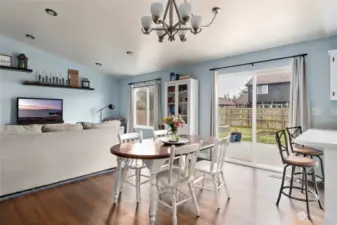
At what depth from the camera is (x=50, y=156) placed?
10.4 feet

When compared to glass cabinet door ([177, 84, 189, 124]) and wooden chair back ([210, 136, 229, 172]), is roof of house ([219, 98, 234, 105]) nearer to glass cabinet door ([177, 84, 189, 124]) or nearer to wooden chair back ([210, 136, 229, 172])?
glass cabinet door ([177, 84, 189, 124])

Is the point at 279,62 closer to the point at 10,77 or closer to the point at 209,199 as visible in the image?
the point at 209,199

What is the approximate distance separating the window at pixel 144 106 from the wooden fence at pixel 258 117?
2319mm

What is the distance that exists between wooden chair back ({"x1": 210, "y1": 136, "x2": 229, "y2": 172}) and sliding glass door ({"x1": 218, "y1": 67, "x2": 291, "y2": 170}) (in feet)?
6.36

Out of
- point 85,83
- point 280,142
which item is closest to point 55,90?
point 85,83

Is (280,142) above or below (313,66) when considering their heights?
below

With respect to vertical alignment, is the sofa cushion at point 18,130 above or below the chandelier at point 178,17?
below

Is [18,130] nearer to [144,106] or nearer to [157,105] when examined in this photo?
[157,105]

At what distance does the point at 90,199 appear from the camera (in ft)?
9.13

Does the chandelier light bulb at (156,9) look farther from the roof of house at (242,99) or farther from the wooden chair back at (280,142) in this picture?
the roof of house at (242,99)

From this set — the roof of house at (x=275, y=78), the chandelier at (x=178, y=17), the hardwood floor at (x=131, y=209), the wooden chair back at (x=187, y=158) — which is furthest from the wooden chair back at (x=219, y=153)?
the roof of house at (x=275, y=78)

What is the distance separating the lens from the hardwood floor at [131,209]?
2244 millimetres

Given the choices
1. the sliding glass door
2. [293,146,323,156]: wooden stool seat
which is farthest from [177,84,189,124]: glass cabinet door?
[293,146,323,156]: wooden stool seat

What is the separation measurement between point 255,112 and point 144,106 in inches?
137
